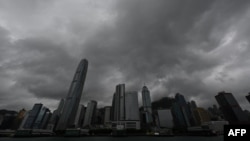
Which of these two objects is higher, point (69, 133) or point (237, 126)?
point (69, 133)

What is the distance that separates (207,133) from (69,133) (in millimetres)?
183877

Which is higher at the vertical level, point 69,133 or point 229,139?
point 69,133

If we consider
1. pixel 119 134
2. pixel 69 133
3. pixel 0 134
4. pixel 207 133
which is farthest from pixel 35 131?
pixel 207 133

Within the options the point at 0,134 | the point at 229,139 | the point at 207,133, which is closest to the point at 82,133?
the point at 0,134

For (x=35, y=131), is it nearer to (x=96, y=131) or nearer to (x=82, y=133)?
(x=82, y=133)

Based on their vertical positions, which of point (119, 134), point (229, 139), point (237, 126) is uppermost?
point (119, 134)

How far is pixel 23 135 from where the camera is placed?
173m

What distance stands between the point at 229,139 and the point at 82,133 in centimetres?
21310

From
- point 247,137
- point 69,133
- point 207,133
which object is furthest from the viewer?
point 207,133

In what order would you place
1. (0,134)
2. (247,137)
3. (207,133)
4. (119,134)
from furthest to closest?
(0,134) → (207,133) → (119,134) → (247,137)

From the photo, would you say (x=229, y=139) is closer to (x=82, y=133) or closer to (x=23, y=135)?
(x=82, y=133)

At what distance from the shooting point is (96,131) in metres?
200

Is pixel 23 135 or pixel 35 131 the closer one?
pixel 23 135

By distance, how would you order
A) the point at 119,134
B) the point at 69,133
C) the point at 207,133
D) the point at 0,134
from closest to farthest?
the point at 119,134, the point at 69,133, the point at 207,133, the point at 0,134
